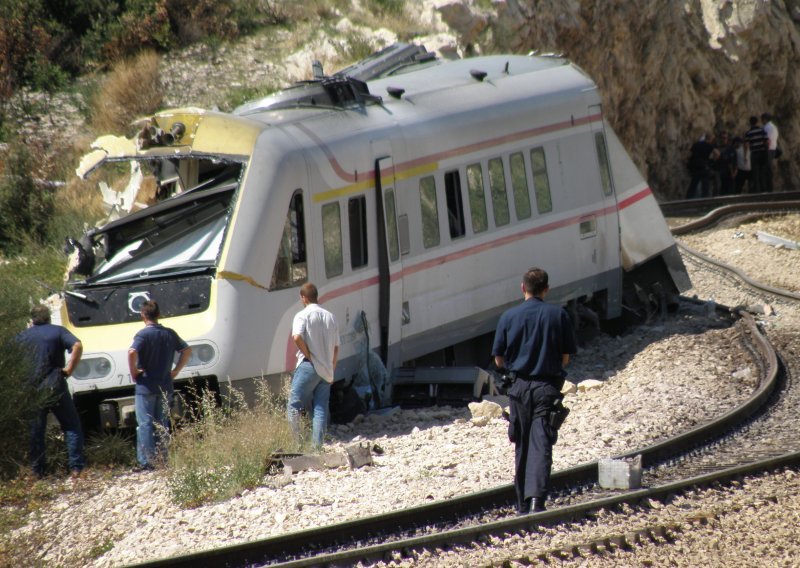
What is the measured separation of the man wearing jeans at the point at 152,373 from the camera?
10.7 meters

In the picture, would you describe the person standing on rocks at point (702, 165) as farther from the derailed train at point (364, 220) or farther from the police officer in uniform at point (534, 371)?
the police officer in uniform at point (534, 371)

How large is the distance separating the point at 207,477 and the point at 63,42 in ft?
57.1

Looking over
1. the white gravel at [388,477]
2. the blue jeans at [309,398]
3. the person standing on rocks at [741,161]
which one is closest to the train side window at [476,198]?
the white gravel at [388,477]

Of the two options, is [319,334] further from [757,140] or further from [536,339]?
[757,140]

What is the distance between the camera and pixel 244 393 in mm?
11266

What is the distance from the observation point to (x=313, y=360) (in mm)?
11039

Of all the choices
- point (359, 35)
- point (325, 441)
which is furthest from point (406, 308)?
point (359, 35)

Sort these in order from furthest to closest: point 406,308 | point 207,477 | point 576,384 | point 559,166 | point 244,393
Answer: point 559,166 → point 576,384 → point 406,308 → point 244,393 → point 207,477

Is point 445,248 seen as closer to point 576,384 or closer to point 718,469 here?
point 576,384

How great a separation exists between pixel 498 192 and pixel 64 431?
5.89 m

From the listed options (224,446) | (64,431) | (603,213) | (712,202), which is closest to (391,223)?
(224,446)

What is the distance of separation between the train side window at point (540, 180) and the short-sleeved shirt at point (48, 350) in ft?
20.7

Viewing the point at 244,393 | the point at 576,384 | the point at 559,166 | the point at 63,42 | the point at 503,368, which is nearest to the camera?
the point at 503,368

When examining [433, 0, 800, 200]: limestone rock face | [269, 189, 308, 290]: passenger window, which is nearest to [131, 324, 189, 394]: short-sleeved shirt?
[269, 189, 308, 290]: passenger window
